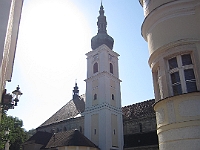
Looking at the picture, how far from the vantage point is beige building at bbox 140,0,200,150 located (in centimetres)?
571

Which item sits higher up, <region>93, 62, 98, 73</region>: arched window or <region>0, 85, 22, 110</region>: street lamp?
<region>93, 62, 98, 73</region>: arched window

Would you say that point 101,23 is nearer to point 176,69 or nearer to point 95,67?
point 95,67

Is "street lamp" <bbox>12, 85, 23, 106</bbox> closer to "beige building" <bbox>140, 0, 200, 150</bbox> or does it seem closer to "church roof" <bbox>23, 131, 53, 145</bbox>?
"beige building" <bbox>140, 0, 200, 150</bbox>

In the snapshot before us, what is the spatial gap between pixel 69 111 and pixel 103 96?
9981 mm

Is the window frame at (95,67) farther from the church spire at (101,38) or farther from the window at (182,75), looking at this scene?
the window at (182,75)

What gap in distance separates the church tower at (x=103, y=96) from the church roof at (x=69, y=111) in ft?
15.1

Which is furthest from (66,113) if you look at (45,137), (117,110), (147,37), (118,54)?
(147,37)

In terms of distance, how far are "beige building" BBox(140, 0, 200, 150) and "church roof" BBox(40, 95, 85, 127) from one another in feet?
106

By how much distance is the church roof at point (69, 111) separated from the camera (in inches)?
1563

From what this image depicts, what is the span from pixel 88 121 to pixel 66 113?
27.8 ft

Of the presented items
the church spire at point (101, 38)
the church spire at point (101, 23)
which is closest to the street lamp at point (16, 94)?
the church spire at point (101, 38)

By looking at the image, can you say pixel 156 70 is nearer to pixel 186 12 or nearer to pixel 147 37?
Result: pixel 147 37

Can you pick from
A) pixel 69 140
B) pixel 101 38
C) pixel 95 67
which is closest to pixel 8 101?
pixel 69 140

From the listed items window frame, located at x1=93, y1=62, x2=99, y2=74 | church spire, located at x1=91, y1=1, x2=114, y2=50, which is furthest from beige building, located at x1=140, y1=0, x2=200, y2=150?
church spire, located at x1=91, y1=1, x2=114, y2=50
